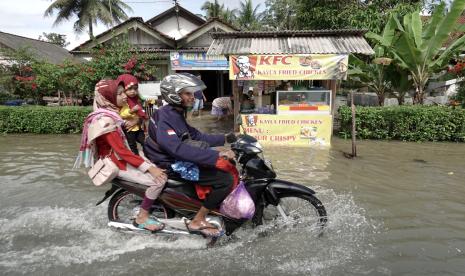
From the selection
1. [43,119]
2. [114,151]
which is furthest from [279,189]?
[43,119]

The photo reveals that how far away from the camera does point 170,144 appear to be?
3242 mm

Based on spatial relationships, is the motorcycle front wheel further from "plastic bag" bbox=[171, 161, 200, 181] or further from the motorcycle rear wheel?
the motorcycle rear wheel

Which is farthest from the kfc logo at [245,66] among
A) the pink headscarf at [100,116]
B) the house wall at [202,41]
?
the house wall at [202,41]

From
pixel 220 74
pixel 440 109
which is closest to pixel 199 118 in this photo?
pixel 220 74

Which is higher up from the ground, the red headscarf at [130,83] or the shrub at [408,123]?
the red headscarf at [130,83]

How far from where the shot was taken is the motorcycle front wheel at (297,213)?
3785mm

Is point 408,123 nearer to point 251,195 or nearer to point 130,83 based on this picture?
point 251,195

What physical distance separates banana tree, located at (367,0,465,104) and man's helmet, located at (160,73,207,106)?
851cm

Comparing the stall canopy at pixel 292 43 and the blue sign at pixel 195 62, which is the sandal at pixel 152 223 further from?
the blue sign at pixel 195 62

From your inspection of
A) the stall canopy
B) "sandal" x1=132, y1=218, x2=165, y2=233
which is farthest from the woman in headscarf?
the stall canopy

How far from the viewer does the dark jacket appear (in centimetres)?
325

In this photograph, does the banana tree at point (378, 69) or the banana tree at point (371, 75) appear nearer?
the banana tree at point (378, 69)

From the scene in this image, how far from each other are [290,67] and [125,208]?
6733mm

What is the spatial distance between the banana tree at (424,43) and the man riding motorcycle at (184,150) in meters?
8.60
